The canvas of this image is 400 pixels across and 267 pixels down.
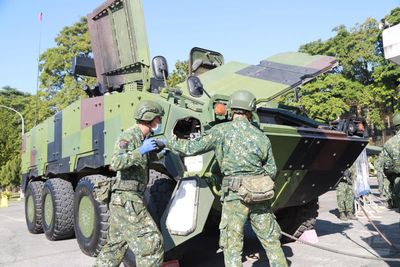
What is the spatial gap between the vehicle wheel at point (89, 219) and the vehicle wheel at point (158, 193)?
0.83 meters

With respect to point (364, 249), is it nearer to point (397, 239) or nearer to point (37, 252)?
point (397, 239)

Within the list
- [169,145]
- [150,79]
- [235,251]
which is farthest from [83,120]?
[235,251]

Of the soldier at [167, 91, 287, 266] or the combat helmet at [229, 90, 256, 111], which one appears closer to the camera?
the soldier at [167, 91, 287, 266]

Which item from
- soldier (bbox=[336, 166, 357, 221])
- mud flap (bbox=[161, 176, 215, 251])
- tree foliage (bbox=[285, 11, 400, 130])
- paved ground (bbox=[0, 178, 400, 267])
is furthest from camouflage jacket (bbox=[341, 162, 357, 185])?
tree foliage (bbox=[285, 11, 400, 130])

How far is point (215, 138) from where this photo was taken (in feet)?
12.3

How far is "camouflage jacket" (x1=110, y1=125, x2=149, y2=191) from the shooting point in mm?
3520

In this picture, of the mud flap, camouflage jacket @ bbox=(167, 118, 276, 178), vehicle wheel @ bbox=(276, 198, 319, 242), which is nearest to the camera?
camouflage jacket @ bbox=(167, 118, 276, 178)

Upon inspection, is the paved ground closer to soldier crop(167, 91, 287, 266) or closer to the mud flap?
the mud flap

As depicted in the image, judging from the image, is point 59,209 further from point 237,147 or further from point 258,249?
point 237,147

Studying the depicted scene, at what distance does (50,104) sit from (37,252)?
66.9ft

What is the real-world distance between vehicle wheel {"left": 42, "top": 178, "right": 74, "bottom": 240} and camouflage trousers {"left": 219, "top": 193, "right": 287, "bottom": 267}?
3716 mm

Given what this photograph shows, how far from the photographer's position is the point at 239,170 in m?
3.63

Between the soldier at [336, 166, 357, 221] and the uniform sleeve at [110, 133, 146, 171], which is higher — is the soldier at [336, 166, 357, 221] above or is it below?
below

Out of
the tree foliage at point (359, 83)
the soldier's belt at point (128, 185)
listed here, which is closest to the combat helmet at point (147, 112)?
the soldier's belt at point (128, 185)
